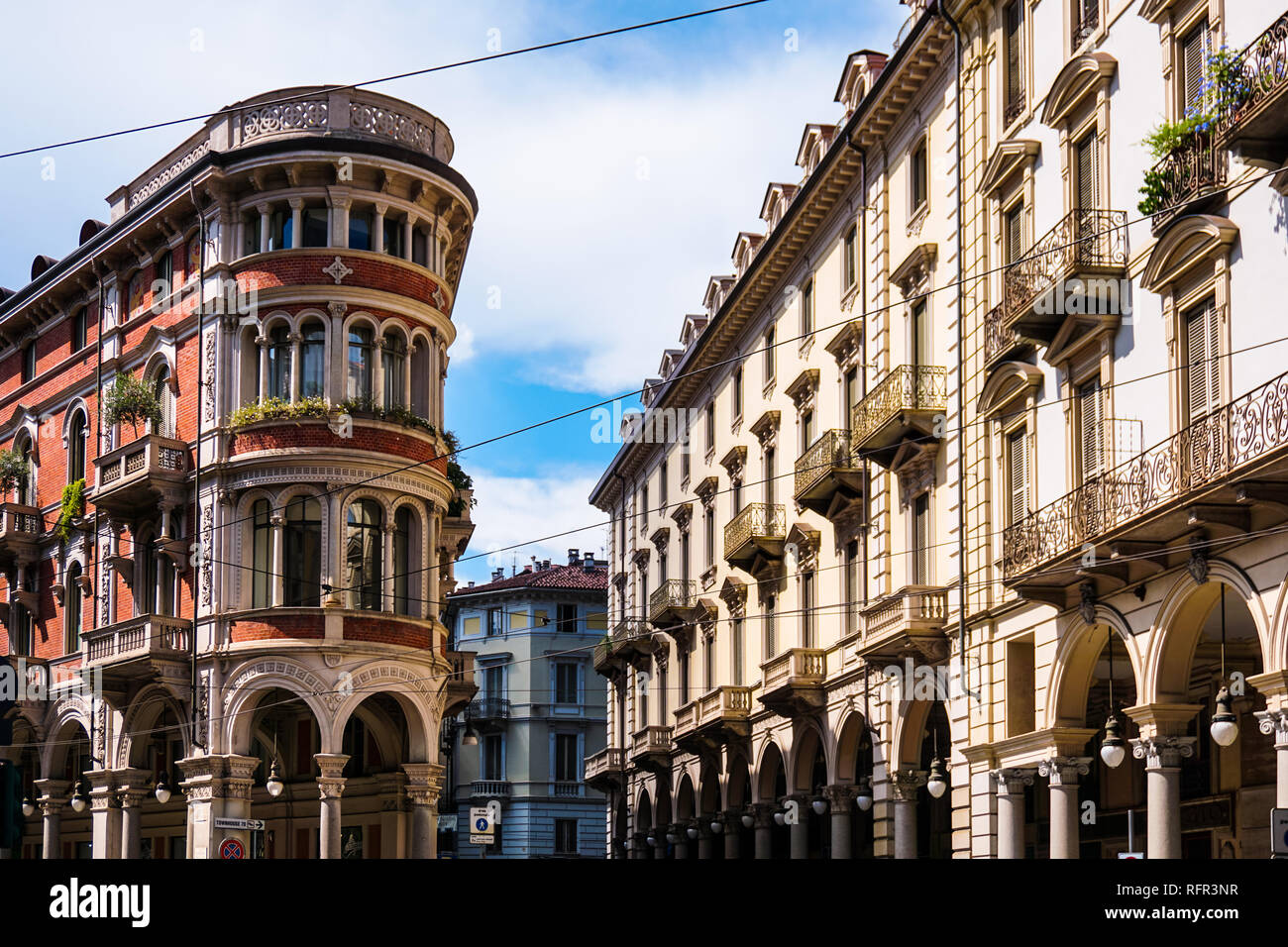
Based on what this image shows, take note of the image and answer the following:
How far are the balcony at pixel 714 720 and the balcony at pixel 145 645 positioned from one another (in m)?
13.7

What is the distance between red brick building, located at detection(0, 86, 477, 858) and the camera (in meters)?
34.9

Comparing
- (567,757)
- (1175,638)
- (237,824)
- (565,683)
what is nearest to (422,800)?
(237,824)

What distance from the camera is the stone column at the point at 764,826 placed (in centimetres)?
4141

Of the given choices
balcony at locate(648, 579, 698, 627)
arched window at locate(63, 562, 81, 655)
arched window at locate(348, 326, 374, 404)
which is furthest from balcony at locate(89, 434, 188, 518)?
balcony at locate(648, 579, 698, 627)

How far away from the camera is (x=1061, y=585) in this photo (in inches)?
932

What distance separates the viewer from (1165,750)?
21609 millimetres

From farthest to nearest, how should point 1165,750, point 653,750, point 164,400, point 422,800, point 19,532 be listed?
point 653,750
point 19,532
point 164,400
point 422,800
point 1165,750

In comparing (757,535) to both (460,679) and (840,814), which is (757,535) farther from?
(460,679)

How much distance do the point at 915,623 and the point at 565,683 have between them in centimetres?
5359

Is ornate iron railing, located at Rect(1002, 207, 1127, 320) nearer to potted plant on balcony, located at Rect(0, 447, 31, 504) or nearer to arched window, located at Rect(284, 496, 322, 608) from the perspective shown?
arched window, located at Rect(284, 496, 322, 608)

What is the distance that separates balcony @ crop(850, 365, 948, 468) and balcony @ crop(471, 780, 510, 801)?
50564mm

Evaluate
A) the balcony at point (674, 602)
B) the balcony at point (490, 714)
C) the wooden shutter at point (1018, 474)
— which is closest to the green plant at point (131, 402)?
the balcony at point (674, 602)
